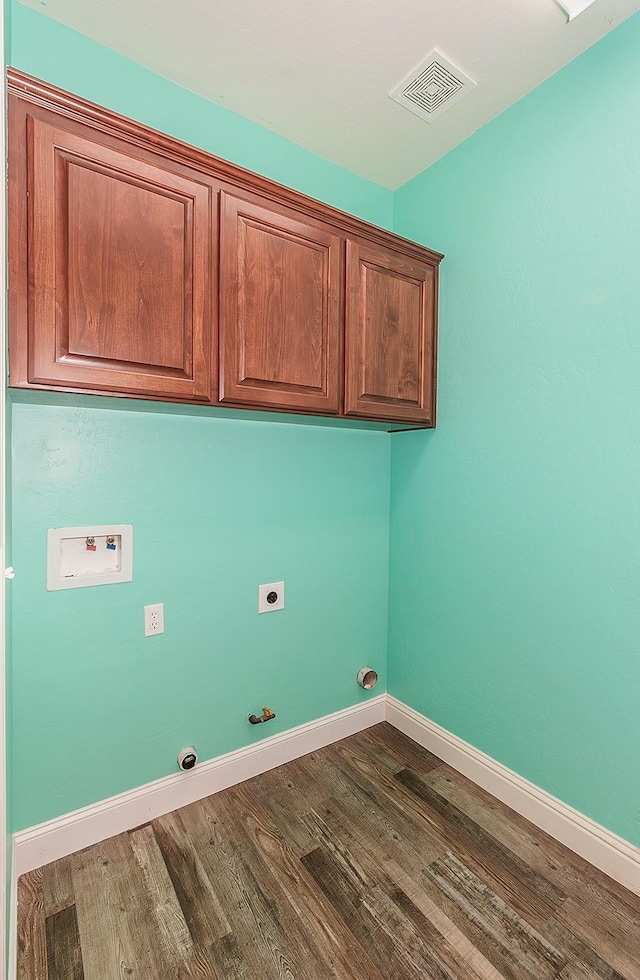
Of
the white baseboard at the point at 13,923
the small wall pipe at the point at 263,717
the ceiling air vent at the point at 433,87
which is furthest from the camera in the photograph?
the small wall pipe at the point at 263,717

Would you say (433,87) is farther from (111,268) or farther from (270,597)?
(270,597)

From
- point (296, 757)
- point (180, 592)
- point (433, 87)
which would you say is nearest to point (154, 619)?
point (180, 592)

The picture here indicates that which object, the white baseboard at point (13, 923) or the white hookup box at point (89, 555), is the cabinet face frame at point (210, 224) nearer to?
the white hookup box at point (89, 555)

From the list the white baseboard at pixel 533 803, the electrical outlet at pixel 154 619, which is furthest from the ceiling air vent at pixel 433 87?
the white baseboard at pixel 533 803

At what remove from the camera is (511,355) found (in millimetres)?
1736

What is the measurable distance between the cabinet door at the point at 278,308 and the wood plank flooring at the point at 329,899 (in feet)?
4.97

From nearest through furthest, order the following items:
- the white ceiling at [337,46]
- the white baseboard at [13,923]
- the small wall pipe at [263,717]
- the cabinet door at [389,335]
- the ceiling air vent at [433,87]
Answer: the white baseboard at [13,923], the white ceiling at [337,46], the ceiling air vent at [433,87], the cabinet door at [389,335], the small wall pipe at [263,717]

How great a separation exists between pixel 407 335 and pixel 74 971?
225 centimetres

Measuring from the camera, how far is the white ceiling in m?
1.37

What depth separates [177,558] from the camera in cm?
169

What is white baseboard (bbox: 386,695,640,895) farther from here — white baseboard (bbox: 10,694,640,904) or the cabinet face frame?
the cabinet face frame

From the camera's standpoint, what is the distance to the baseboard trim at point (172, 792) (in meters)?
1.46

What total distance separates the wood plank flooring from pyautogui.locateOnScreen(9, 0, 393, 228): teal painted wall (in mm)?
2500

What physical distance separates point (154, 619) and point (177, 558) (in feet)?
0.76
